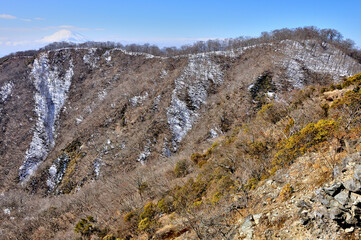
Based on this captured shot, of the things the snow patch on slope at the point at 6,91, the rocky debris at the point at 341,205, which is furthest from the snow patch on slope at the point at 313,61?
the snow patch on slope at the point at 6,91

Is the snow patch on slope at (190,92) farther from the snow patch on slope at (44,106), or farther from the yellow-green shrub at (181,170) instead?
the snow patch on slope at (44,106)

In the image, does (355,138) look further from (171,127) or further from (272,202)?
(171,127)

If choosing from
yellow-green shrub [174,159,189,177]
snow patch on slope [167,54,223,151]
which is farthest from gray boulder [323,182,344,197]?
snow patch on slope [167,54,223,151]

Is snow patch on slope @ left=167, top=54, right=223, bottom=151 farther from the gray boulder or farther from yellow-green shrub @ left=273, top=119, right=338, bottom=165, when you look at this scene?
the gray boulder

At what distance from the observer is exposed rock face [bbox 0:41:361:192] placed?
126ft

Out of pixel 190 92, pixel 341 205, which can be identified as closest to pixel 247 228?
pixel 341 205

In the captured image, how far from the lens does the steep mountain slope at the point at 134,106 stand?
37719mm

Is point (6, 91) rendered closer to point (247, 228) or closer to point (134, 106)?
point (134, 106)

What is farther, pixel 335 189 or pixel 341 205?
pixel 335 189

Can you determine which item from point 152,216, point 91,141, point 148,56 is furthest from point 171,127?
point 148,56

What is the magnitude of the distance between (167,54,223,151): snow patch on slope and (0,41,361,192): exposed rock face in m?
0.22

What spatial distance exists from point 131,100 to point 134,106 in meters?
2.58

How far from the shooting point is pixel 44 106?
215 feet

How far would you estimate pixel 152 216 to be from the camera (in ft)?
47.3
